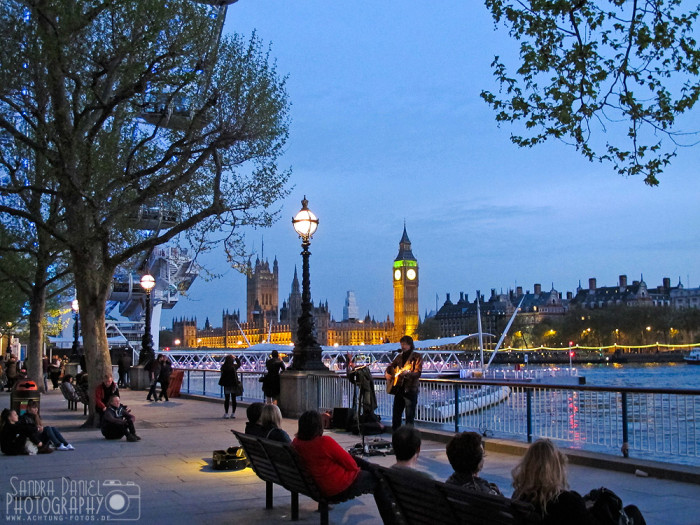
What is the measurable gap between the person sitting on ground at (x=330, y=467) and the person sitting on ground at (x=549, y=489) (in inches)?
105

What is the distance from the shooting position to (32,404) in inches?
509

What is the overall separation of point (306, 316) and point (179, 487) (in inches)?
351

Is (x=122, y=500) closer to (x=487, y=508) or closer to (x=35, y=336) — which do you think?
(x=487, y=508)

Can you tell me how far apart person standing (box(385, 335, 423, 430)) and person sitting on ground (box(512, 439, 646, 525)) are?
895 centimetres

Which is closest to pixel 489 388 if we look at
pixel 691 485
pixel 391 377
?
pixel 391 377

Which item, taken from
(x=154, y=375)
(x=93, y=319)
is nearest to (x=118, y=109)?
(x=93, y=319)

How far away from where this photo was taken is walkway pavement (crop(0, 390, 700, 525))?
845 centimetres

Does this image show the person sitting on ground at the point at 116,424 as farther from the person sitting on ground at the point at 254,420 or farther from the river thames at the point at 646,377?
the river thames at the point at 646,377

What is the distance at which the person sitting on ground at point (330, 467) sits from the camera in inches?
295

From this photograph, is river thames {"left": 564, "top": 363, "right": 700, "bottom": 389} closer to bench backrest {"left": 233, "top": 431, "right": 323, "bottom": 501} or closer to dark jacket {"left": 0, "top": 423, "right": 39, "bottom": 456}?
dark jacket {"left": 0, "top": 423, "right": 39, "bottom": 456}

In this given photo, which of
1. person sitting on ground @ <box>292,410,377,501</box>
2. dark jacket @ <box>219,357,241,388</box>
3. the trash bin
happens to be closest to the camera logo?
person sitting on ground @ <box>292,410,377,501</box>

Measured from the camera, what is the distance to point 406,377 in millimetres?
14219

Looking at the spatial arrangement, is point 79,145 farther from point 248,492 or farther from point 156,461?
point 248,492

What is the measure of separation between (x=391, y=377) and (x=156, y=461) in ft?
14.8
